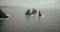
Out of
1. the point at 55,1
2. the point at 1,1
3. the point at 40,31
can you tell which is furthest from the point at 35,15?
the point at 40,31

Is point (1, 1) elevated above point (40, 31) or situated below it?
above

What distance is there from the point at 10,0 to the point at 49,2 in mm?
1136

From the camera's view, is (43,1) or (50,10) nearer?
(43,1)

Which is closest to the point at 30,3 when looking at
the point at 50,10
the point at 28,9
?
the point at 28,9

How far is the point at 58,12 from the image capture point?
199 inches

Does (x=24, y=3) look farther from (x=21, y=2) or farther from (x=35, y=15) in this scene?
(x=35, y=15)

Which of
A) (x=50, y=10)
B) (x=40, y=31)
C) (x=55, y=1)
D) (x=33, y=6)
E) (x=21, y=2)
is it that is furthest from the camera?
(x=50, y=10)

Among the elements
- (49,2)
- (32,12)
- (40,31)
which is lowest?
(40,31)

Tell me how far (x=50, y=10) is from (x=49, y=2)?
4.35 feet

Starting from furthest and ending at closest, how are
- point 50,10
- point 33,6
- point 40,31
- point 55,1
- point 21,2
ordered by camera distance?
point 50,10, point 33,6, point 21,2, point 55,1, point 40,31

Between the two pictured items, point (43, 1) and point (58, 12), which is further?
point (58, 12)

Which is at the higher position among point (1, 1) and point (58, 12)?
point (1, 1)

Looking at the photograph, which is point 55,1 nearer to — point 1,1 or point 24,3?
point 24,3

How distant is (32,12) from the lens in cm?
464
